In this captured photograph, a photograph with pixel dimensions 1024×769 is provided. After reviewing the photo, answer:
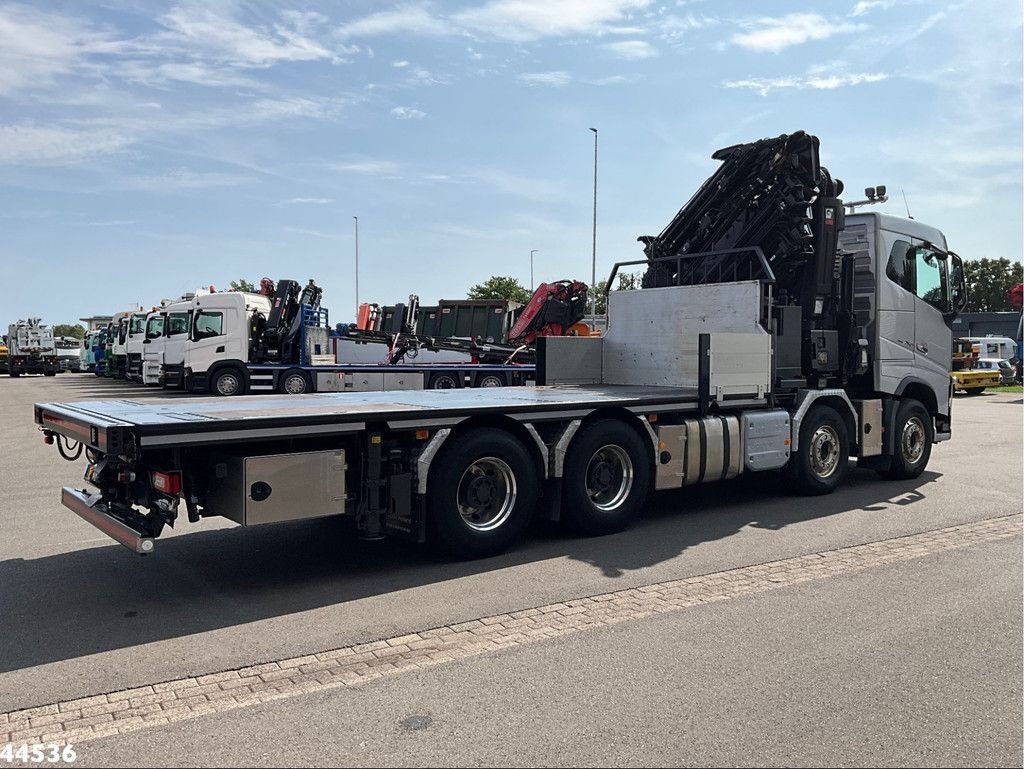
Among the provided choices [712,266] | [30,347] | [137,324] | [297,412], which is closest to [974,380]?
[712,266]

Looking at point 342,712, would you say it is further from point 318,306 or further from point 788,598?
point 318,306

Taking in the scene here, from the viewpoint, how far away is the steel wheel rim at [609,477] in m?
8.05

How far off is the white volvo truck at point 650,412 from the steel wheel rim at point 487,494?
15 millimetres

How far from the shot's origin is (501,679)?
4.53 meters

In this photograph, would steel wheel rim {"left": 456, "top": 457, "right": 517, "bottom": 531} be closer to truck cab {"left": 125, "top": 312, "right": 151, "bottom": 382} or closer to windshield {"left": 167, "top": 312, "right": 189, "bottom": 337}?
windshield {"left": 167, "top": 312, "right": 189, "bottom": 337}

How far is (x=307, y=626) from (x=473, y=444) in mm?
2100

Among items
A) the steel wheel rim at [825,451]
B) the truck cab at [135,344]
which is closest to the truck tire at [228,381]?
the truck cab at [135,344]

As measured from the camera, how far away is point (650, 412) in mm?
8547

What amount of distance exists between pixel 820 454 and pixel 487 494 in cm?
496

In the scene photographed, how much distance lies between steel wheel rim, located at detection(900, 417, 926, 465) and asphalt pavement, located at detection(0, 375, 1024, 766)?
2586mm

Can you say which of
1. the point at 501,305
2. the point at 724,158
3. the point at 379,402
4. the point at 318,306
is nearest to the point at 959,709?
the point at 379,402

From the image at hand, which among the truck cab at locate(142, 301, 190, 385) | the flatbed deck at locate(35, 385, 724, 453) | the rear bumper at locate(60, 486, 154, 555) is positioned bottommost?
the rear bumper at locate(60, 486, 154, 555)

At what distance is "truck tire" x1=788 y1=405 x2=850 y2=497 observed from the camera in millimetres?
9992

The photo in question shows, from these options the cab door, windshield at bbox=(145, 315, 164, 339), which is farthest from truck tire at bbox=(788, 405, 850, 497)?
windshield at bbox=(145, 315, 164, 339)
